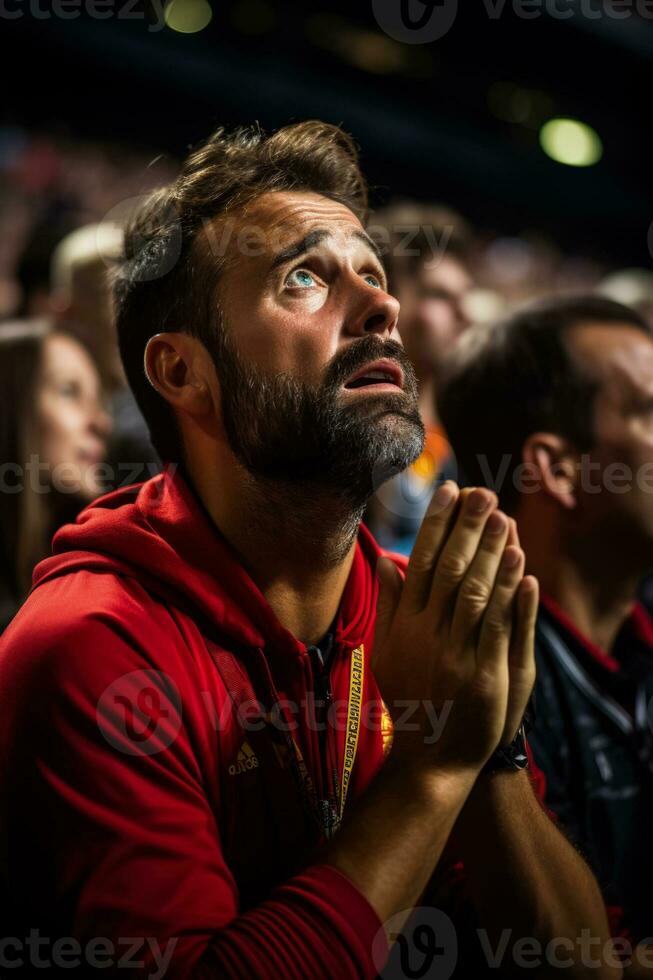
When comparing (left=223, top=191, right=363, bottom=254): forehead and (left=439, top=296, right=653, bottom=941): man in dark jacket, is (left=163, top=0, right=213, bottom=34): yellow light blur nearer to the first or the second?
(left=439, top=296, right=653, bottom=941): man in dark jacket

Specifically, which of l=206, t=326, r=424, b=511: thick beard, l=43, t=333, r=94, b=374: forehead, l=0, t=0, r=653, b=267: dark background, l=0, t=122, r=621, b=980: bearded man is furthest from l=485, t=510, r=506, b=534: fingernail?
l=0, t=0, r=653, b=267: dark background

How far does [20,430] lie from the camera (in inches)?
73.5

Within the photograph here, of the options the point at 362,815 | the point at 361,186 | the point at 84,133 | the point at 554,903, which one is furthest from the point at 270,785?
the point at 84,133

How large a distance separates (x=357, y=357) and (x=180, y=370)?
29 centimetres

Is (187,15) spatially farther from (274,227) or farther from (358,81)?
(274,227)

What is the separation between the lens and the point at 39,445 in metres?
1.88

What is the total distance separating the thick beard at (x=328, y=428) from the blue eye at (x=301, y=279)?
12 cm

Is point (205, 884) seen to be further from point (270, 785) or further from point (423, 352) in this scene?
point (423, 352)

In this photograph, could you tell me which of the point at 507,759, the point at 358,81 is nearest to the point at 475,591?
the point at 507,759

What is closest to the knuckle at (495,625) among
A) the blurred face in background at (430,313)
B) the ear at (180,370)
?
the ear at (180,370)

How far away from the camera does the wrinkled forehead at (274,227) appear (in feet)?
4.37

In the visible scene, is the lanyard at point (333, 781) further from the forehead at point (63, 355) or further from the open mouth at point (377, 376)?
the forehead at point (63, 355)

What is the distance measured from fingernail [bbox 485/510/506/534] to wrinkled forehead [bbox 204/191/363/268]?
0.47 m

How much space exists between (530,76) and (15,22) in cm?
209
